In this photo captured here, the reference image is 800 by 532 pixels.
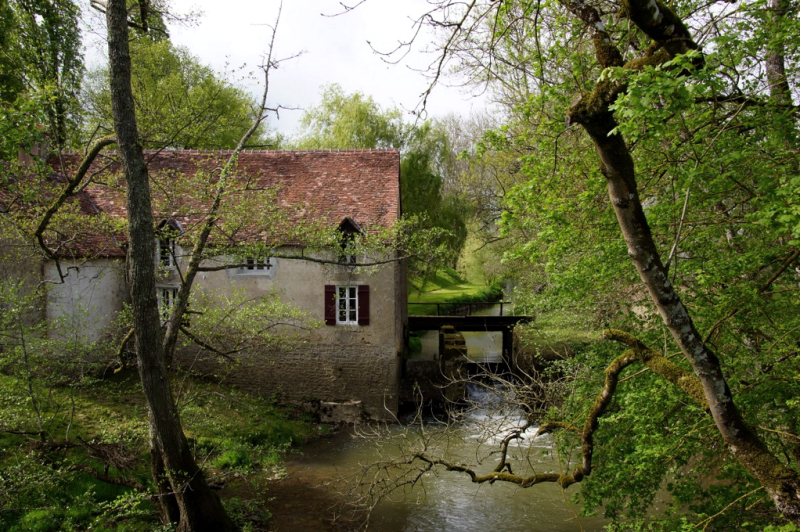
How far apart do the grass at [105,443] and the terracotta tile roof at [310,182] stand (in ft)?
14.6

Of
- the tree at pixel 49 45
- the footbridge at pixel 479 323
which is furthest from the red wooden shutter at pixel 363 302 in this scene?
the tree at pixel 49 45

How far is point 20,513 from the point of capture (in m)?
8.27

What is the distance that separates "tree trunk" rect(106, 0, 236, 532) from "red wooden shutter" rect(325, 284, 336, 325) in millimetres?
7332

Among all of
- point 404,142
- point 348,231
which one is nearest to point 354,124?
point 404,142

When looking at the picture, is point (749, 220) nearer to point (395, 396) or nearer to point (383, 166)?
point (395, 396)

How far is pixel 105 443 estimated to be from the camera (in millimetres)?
9977

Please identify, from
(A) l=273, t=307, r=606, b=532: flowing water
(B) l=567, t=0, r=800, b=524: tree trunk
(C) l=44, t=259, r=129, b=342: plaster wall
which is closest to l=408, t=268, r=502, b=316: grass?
(C) l=44, t=259, r=129, b=342: plaster wall

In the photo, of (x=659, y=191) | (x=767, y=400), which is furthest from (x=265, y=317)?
(x=767, y=400)

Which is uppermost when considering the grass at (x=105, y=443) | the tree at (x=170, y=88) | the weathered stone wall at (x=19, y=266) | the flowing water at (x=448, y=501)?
the tree at (x=170, y=88)

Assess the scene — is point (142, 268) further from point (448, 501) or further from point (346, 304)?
point (346, 304)

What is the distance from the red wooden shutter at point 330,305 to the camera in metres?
15.2

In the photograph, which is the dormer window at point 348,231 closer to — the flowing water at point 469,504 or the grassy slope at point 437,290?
the flowing water at point 469,504

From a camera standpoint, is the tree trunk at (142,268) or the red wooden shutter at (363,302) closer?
the tree trunk at (142,268)

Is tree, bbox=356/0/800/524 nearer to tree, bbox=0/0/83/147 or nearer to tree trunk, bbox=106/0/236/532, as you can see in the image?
tree trunk, bbox=106/0/236/532
